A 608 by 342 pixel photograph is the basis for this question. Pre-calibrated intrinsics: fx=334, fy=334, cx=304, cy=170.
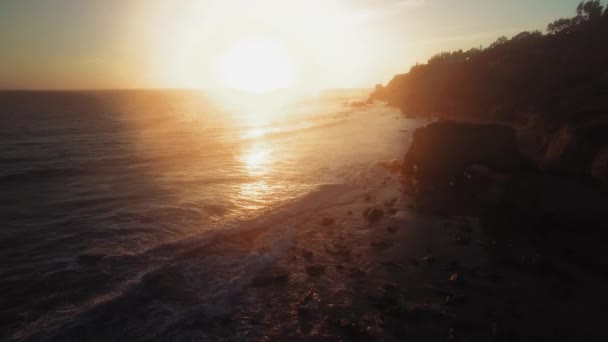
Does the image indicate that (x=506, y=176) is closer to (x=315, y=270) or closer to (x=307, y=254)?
(x=307, y=254)

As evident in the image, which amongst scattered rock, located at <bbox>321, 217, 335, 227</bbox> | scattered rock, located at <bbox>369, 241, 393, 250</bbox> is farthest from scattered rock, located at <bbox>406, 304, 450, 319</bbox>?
scattered rock, located at <bbox>321, 217, 335, 227</bbox>

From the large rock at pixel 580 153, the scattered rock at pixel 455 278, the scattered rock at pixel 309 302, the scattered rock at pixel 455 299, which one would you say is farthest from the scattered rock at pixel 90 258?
the large rock at pixel 580 153

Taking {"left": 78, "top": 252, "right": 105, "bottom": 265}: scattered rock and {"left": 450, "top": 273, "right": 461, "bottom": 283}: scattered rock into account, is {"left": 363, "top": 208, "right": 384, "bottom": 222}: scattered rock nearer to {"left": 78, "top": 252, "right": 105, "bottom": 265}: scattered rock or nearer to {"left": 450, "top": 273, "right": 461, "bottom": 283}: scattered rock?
{"left": 450, "top": 273, "right": 461, "bottom": 283}: scattered rock

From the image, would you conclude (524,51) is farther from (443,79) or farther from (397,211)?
(397,211)

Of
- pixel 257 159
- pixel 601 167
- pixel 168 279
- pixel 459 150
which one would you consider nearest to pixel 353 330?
pixel 168 279

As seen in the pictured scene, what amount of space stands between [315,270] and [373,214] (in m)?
6.71

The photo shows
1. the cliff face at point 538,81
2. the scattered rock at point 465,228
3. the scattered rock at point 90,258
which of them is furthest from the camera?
the cliff face at point 538,81

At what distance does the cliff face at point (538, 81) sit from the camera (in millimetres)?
28750

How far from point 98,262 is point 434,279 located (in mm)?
14016

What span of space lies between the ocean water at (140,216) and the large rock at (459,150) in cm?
480

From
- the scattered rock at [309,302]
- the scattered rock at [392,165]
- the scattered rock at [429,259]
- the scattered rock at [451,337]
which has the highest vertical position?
the scattered rock at [392,165]

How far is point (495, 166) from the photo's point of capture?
2272 centimetres

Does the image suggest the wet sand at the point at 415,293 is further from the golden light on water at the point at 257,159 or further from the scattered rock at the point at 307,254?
the golden light on water at the point at 257,159

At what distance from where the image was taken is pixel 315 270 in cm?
1375
